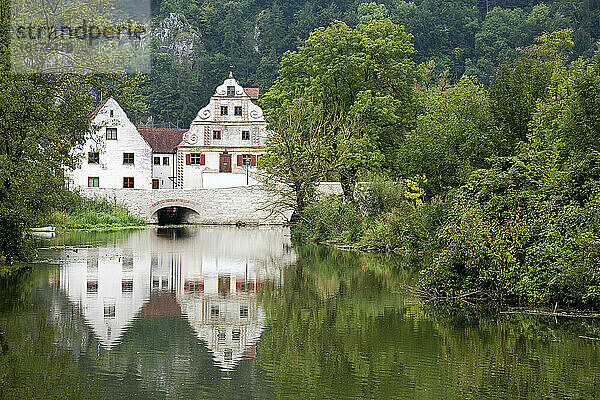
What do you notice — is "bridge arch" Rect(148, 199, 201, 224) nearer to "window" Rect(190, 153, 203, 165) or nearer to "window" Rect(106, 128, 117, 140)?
"window" Rect(190, 153, 203, 165)

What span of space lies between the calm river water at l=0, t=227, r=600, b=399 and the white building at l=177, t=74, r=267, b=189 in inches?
1580

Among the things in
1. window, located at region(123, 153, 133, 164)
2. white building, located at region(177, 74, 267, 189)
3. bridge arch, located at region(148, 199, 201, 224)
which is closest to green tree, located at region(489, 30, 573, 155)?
bridge arch, located at region(148, 199, 201, 224)

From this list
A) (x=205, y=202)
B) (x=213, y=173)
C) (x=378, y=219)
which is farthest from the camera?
(x=213, y=173)

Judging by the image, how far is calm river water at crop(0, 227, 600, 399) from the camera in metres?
8.30

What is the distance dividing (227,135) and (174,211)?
730 centimetres

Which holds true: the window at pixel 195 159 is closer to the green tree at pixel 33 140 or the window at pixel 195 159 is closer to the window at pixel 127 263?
the window at pixel 127 263

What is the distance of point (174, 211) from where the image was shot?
186 feet

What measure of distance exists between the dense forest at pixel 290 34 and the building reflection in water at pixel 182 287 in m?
57.3

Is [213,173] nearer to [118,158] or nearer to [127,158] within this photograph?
[127,158]

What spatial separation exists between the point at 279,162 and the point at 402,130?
21.7 feet

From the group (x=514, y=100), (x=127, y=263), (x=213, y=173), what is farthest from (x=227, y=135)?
(x=127, y=263)

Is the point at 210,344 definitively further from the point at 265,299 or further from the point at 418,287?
the point at 418,287

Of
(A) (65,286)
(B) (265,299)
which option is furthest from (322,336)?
(A) (65,286)

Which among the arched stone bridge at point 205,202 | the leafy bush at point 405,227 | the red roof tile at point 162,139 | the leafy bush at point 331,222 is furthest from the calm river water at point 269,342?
the red roof tile at point 162,139
